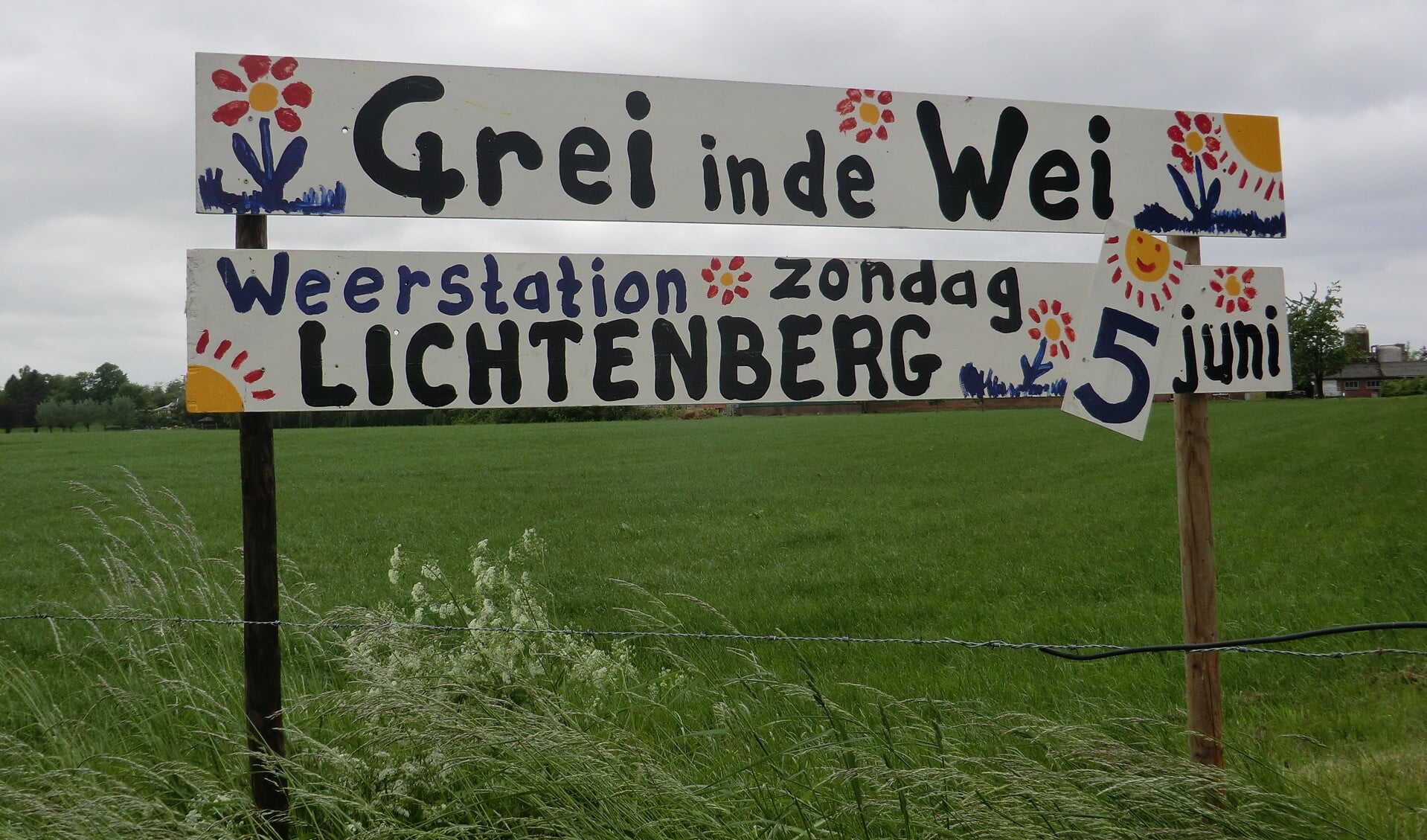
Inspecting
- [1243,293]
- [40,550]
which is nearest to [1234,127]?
[1243,293]

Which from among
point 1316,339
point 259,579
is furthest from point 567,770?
point 1316,339

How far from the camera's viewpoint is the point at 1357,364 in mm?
100875

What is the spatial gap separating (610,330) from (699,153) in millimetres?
719

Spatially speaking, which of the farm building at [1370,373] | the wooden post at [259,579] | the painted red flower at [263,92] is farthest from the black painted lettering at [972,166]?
the farm building at [1370,373]

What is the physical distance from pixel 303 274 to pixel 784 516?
11.3m

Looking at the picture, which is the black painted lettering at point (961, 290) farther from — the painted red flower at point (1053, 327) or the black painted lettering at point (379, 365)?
the black painted lettering at point (379, 365)

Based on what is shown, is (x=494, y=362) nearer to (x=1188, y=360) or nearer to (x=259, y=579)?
(x=259, y=579)

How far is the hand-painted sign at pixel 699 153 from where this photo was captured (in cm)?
291

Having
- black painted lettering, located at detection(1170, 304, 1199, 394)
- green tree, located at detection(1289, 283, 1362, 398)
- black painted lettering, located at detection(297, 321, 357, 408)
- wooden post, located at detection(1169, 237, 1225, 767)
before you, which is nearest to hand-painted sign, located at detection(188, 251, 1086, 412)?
black painted lettering, located at detection(297, 321, 357, 408)

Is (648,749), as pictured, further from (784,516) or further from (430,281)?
(784,516)

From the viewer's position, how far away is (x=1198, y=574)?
3283 millimetres

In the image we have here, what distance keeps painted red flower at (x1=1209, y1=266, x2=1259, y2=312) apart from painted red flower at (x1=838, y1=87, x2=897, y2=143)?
1.42 metres

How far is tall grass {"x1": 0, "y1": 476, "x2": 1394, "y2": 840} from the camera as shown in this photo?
7.86 feet

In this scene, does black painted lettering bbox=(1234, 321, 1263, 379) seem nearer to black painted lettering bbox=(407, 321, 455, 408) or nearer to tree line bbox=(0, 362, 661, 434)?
black painted lettering bbox=(407, 321, 455, 408)
